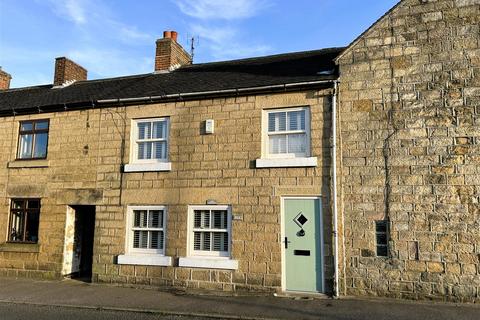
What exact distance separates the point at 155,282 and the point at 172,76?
678cm

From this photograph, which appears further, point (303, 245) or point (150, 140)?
point (150, 140)

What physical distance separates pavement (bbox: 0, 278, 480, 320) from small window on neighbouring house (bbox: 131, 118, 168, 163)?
369cm

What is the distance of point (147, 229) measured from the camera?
11594 mm

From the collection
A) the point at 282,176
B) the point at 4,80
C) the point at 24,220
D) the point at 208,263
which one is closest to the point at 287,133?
the point at 282,176

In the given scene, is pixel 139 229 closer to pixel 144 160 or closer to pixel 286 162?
pixel 144 160

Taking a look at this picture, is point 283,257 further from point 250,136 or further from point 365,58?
point 365,58

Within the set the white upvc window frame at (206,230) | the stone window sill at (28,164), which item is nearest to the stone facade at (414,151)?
the white upvc window frame at (206,230)

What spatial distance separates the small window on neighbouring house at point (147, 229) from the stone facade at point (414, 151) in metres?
4.98

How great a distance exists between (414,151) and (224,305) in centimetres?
563

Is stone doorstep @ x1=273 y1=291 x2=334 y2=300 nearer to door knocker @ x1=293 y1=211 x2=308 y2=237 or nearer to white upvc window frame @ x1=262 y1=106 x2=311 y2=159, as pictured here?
door knocker @ x1=293 y1=211 x2=308 y2=237

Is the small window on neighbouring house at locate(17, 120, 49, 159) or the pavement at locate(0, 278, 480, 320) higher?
the small window on neighbouring house at locate(17, 120, 49, 159)

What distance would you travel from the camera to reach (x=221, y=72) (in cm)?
1322

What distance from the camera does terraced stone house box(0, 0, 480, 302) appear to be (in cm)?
948

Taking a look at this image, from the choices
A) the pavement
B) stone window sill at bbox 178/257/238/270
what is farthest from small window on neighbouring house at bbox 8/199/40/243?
stone window sill at bbox 178/257/238/270
